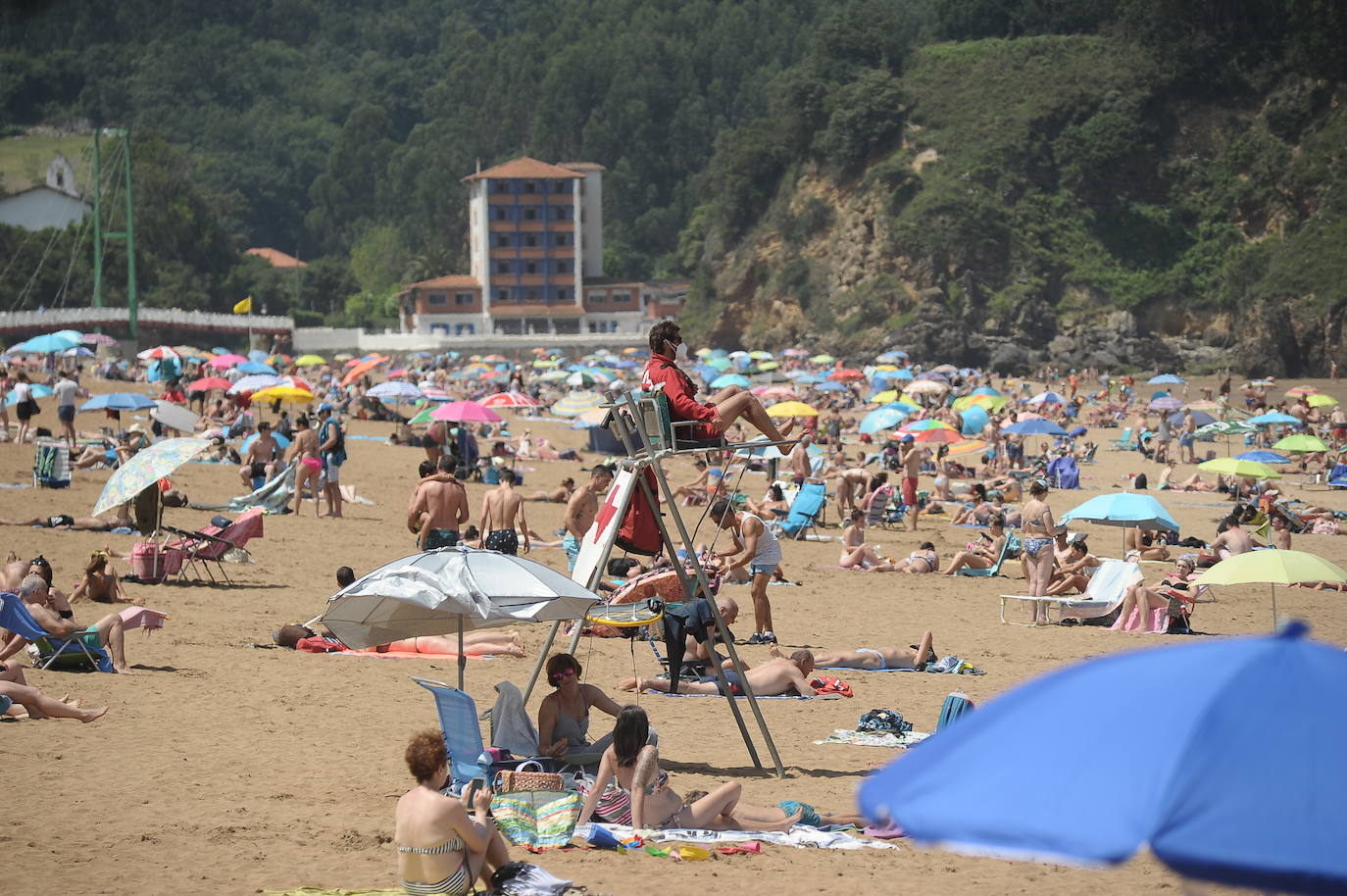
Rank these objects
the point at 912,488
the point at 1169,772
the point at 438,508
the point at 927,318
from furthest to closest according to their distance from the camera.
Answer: the point at 927,318, the point at 912,488, the point at 438,508, the point at 1169,772

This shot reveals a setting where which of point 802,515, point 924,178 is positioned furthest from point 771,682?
point 924,178

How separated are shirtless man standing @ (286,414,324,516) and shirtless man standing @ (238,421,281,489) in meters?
1.57

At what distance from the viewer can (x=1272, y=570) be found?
33.6ft

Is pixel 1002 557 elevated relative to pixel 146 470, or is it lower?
lower

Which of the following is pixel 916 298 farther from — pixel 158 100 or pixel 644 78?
pixel 158 100

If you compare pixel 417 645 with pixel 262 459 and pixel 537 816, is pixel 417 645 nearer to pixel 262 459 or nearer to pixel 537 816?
pixel 537 816

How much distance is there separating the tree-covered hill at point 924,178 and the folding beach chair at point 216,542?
47964mm

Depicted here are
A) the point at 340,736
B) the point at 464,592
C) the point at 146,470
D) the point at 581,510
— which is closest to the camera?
the point at 464,592

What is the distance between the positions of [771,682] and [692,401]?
10.7 feet

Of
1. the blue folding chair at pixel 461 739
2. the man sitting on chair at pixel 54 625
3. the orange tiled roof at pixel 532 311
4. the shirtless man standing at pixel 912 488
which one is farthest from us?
the orange tiled roof at pixel 532 311

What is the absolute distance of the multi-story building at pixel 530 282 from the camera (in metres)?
85.1

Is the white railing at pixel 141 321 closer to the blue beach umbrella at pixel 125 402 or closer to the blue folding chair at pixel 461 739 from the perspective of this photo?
the blue beach umbrella at pixel 125 402

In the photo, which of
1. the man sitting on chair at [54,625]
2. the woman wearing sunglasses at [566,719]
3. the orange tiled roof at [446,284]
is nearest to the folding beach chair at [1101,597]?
the woman wearing sunglasses at [566,719]

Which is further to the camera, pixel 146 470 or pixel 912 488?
pixel 912 488
